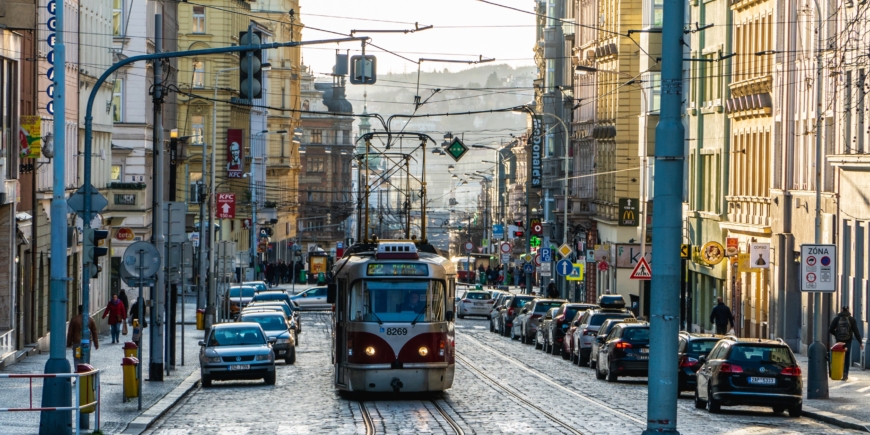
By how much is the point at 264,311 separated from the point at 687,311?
2012 cm

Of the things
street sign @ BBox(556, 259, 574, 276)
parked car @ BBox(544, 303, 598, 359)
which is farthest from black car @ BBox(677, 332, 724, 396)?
street sign @ BBox(556, 259, 574, 276)

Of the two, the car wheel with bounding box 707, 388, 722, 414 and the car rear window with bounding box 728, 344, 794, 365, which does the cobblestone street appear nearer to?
the car wheel with bounding box 707, 388, 722, 414

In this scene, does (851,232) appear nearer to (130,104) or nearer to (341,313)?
(341,313)

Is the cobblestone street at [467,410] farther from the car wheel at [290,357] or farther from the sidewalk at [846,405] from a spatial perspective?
the car wheel at [290,357]

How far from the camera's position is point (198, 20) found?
4050 inches

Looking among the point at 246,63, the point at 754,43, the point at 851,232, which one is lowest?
the point at 851,232

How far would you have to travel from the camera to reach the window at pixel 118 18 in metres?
69.1

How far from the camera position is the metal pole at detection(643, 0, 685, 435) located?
50.2 ft

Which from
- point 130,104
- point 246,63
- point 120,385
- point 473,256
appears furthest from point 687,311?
point 473,256

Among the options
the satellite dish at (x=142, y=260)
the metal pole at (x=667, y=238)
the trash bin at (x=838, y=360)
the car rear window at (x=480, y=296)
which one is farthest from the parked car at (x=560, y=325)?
the metal pole at (x=667, y=238)

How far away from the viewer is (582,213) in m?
86.6

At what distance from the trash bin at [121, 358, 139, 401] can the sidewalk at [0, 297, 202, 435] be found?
0.54 feet

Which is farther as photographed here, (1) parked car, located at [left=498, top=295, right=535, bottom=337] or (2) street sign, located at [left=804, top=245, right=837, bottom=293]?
(1) parked car, located at [left=498, top=295, right=535, bottom=337]

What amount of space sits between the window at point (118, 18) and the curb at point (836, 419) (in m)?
47.0
